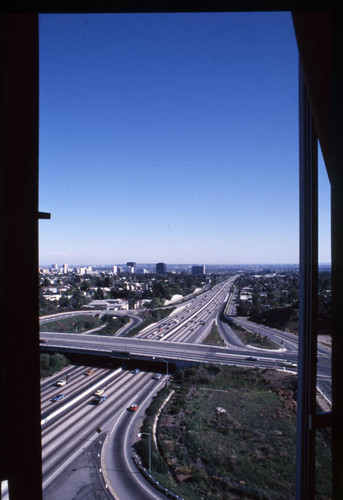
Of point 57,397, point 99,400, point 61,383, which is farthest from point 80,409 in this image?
point 61,383

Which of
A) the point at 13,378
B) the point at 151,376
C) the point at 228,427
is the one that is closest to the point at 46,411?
the point at 151,376

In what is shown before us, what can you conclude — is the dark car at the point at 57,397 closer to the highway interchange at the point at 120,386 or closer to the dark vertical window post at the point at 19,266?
the highway interchange at the point at 120,386

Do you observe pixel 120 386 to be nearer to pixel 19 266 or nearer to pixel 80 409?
pixel 80 409

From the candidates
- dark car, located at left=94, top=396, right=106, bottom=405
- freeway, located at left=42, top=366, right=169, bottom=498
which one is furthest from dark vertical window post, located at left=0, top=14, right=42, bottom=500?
dark car, located at left=94, top=396, right=106, bottom=405

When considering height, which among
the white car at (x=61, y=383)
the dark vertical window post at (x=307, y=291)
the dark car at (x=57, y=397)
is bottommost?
the white car at (x=61, y=383)

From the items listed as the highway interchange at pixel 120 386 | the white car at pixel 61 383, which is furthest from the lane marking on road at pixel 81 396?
the white car at pixel 61 383

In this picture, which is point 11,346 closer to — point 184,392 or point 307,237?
point 307,237
